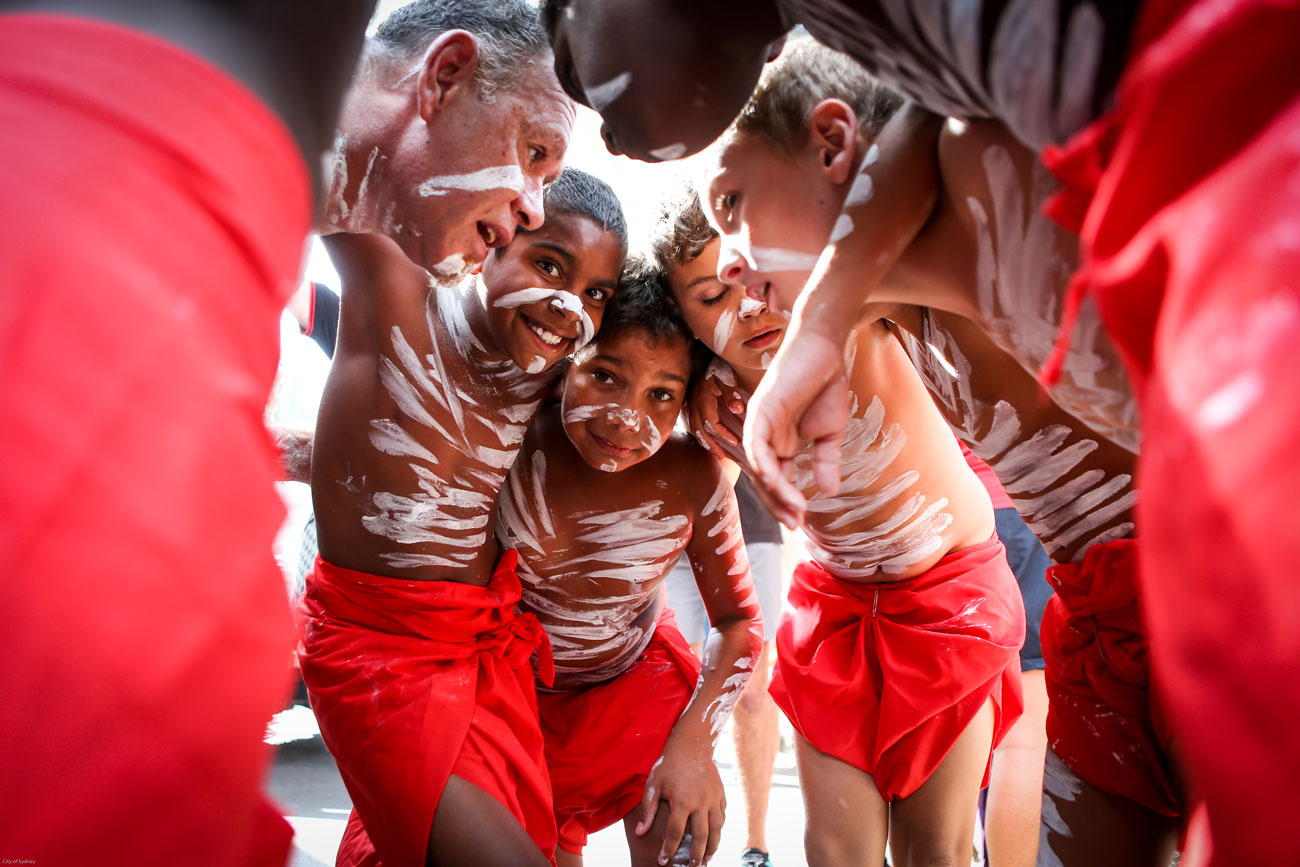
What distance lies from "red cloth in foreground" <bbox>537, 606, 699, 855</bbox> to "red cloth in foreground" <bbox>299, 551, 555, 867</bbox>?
217 millimetres

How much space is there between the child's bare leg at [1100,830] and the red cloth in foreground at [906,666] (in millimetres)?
246

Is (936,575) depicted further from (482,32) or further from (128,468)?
(128,468)

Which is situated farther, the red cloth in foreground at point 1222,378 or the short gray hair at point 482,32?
the short gray hair at point 482,32

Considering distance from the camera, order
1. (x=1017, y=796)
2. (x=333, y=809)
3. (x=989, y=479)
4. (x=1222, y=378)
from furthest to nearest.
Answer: (x=333, y=809) → (x=989, y=479) → (x=1017, y=796) → (x=1222, y=378)

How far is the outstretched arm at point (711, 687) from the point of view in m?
1.62

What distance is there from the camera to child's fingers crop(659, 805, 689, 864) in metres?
1.59

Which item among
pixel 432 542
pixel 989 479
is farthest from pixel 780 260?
pixel 989 479

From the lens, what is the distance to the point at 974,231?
2.95 feet

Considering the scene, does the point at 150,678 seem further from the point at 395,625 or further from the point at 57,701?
the point at 395,625

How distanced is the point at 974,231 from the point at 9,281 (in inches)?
30.7

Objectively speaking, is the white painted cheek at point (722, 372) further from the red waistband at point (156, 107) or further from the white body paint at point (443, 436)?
the red waistband at point (156, 107)

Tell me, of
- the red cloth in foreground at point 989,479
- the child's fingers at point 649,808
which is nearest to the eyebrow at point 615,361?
the child's fingers at point 649,808

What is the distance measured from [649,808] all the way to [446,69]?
1258mm

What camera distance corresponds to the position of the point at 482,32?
1.45 meters
